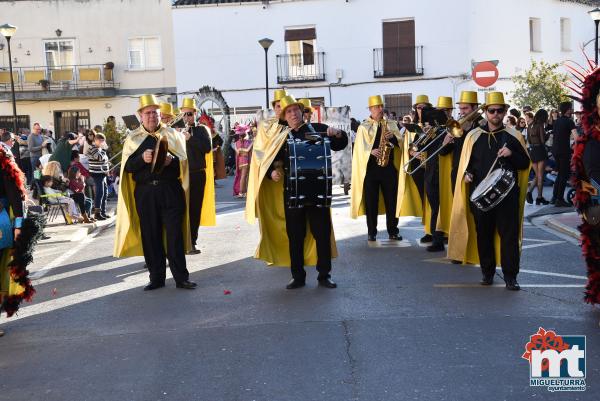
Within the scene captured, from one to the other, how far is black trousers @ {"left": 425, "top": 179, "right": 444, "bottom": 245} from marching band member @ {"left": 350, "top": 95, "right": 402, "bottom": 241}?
0.64 m

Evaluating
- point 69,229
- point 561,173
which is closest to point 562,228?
point 561,173

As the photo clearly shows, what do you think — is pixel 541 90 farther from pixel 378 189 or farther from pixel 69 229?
pixel 69 229

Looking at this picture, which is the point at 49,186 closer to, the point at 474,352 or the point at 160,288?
the point at 160,288

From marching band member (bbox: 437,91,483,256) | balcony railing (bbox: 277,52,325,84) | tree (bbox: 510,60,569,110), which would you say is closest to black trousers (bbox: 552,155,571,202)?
marching band member (bbox: 437,91,483,256)

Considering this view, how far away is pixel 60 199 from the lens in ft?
52.0

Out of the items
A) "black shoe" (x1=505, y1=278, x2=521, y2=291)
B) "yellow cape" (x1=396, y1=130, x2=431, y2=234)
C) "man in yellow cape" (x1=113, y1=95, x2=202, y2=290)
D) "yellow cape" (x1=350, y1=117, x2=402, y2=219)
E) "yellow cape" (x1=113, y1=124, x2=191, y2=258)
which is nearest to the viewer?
"black shoe" (x1=505, y1=278, x2=521, y2=291)

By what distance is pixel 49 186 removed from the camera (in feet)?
52.4

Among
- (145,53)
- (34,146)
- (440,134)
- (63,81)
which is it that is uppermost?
(145,53)

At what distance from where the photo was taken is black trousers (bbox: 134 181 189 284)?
901 cm

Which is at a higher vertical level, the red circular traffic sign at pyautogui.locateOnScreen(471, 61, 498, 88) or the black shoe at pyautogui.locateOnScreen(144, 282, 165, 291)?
the red circular traffic sign at pyautogui.locateOnScreen(471, 61, 498, 88)

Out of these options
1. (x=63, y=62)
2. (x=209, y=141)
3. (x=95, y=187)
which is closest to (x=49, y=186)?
(x=95, y=187)

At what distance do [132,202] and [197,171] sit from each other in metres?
2.12

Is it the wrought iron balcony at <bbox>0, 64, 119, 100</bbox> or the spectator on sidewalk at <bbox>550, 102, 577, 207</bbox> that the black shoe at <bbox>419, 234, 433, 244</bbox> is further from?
the wrought iron balcony at <bbox>0, 64, 119, 100</bbox>

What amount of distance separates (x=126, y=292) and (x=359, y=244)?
3.94 metres
